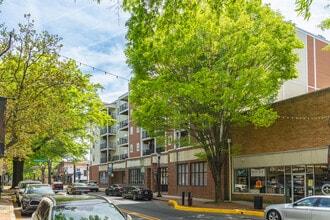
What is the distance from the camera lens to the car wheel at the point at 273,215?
16500 millimetres

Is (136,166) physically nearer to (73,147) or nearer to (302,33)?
(73,147)

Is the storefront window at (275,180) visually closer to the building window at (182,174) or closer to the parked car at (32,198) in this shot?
the building window at (182,174)

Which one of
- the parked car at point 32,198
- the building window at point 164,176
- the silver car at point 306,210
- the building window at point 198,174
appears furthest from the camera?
the building window at point 164,176

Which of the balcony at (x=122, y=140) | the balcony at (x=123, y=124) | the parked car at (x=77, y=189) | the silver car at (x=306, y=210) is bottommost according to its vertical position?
the parked car at (x=77, y=189)

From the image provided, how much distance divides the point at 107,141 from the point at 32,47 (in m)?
55.9

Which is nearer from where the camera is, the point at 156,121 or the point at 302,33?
the point at 156,121

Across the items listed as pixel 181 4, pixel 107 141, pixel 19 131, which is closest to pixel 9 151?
pixel 19 131

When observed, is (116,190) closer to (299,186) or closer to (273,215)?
(299,186)

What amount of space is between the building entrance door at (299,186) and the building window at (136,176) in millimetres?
31518

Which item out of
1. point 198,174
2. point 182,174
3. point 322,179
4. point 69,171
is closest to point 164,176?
point 182,174

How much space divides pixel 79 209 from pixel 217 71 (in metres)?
16.9

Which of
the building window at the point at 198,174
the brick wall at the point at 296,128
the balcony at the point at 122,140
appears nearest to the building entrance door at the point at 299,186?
the brick wall at the point at 296,128

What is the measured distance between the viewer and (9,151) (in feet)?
80.5

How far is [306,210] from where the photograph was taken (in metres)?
15.1
